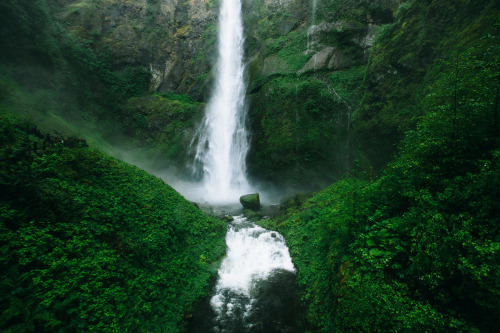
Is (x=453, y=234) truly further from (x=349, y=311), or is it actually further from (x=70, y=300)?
(x=70, y=300)

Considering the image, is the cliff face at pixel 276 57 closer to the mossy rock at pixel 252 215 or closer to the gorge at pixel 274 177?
the gorge at pixel 274 177

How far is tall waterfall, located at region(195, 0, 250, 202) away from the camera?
19.0m

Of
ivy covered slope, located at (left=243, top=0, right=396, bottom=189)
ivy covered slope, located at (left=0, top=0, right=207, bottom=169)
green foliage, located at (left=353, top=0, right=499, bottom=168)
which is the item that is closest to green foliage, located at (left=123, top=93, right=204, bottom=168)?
ivy covered slope, located at (left=0, top=0, right=207, bottom=169)

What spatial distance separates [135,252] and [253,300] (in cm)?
A: 361

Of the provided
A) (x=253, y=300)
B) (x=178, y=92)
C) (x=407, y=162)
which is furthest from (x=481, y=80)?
(x=178, y=92)

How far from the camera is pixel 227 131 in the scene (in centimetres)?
2000

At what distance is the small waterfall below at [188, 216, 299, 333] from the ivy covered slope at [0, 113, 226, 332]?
2.02 ft

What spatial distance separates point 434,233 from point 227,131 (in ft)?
59.1

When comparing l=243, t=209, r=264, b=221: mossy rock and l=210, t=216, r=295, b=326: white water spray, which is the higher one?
l=243, t=209, r=264, b=221: mossy rock

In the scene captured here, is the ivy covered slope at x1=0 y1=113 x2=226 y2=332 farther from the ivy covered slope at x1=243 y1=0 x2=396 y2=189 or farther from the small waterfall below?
the ivy covered slope at x1=243 y1=0 x2=396 y2=189

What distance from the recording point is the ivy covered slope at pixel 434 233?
2.79 meters

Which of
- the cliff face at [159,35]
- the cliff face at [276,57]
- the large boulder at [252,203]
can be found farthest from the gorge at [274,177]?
the large boulder at [252,203]

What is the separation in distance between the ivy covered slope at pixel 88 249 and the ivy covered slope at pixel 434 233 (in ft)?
12.5

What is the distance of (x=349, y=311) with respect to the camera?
3.78 metres
